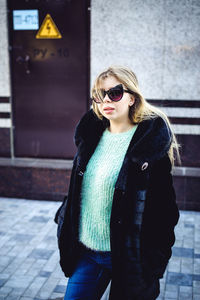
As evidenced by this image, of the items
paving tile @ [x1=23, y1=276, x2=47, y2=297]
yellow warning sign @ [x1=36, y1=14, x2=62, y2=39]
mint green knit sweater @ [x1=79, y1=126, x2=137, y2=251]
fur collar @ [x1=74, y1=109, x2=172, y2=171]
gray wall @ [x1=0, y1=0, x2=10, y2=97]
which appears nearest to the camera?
fur collar @ [x1=74, y1=109, x2=172, y2=171]

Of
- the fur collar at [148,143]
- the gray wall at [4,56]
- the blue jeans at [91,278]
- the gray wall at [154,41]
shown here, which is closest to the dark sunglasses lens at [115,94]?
the fur collar at [148,143]

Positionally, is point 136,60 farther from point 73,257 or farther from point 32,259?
point 73,257

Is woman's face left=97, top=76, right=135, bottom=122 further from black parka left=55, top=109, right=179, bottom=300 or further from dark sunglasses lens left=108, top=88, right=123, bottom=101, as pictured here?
black parka left=55, top=109, right=179, bottom=300

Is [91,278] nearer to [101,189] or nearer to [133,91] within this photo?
[101,189]

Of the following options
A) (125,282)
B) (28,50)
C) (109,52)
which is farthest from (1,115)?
(125,282)

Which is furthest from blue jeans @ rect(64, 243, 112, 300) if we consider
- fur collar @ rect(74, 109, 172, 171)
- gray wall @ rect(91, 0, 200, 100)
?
gray wall @ rect(91, 0, 200, 100)

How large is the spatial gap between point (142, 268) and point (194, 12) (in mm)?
4241

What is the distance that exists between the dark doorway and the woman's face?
3539 millimetres

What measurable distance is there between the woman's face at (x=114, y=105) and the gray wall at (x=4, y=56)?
4.00 metres

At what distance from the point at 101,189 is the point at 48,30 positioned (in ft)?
13.6

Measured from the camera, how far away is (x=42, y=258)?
4027 mm

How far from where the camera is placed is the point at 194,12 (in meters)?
5.13

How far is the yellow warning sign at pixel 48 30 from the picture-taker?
5.53 m

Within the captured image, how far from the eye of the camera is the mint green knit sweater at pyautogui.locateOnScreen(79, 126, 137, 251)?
209 cm
